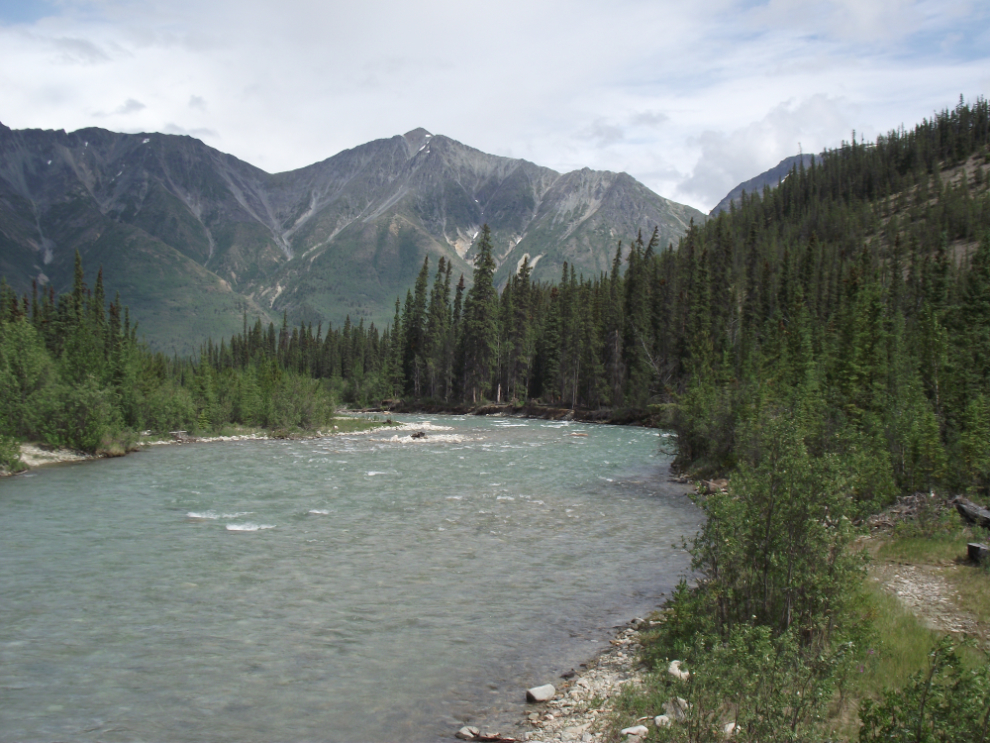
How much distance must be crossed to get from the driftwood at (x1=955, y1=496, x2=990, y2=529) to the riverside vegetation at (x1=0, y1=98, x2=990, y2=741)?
69.0 inches

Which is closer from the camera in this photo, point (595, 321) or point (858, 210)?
point (595, 321)

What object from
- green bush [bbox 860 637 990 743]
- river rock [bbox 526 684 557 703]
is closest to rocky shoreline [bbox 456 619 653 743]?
river rock [bbox 526 684 557 703]

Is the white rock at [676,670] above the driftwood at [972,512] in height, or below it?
below

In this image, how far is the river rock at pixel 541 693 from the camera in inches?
380

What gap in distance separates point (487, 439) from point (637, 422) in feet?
98.9

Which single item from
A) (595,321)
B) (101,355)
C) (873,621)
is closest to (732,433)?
(873,621)

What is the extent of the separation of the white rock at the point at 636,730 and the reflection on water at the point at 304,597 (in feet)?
7.03

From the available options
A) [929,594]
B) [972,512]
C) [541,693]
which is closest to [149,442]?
[541,693]

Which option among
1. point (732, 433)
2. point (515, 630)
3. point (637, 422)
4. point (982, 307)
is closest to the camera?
point (515, 630)

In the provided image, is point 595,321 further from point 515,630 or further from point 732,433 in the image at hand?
point 515,630

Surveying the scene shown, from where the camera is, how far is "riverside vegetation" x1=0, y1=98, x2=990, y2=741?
7398mm

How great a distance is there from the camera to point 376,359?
130625 mm

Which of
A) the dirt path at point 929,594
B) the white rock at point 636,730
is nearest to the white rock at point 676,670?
the white rock at point 636,730

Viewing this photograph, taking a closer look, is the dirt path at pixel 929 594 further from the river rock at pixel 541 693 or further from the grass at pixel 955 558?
the river rock at pixel 541 693
